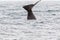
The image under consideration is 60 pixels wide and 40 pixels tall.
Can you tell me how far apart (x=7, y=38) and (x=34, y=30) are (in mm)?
3072

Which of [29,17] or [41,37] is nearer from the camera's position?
[41,37]

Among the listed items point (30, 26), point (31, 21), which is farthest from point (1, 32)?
point (31, 21)

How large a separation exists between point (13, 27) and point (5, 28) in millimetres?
713

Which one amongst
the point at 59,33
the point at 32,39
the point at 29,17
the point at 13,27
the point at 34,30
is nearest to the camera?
the point at 32,39

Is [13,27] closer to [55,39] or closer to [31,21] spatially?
[31,21]

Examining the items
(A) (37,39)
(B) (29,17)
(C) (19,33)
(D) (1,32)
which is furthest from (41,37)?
(B) (29,17)

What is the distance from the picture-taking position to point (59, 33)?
1986cm

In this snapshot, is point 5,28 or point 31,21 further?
point 31,21

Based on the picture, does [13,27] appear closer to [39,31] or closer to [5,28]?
[5,28]

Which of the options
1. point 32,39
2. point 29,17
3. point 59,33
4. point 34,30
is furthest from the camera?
point 29,17

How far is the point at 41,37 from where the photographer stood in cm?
1886

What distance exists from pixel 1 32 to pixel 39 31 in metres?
2.59

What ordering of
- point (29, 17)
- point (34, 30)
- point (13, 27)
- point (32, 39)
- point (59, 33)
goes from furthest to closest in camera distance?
point (29, 17) → point (13, 27) → point (34, 30) → point (59, 33) → point (32, 39)

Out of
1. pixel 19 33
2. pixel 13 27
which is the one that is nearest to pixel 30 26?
pixel 13 27
